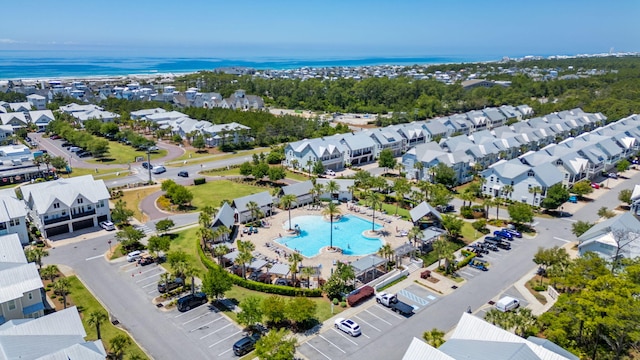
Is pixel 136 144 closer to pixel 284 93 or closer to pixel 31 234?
pixel 31 234

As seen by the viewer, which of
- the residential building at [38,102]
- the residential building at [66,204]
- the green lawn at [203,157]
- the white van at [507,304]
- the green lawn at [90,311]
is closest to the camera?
the green lawn at [90,311]

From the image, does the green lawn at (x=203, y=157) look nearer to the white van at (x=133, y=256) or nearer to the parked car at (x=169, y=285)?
the white van at (x=133, y=256)

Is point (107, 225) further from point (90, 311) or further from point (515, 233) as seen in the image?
point (515, 233)

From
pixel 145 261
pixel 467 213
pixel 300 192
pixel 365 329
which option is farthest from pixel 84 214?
pixel 467 213

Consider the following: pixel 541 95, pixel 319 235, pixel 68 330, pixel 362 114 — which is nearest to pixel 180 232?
pixel 319 235

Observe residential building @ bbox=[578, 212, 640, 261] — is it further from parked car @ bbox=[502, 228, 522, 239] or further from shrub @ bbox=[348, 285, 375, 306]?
shrub @ bbox=[348, 285, 375, 306]

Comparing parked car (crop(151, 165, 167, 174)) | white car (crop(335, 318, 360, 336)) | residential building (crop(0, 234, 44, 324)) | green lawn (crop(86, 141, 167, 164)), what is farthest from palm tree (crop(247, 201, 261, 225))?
green lawn (crop(86, 141, 167, 164))

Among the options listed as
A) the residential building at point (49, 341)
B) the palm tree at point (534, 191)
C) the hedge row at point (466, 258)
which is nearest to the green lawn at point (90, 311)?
the residential building at point (49, 341)
